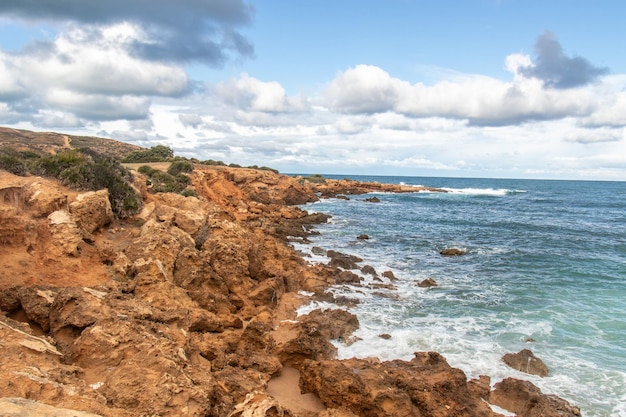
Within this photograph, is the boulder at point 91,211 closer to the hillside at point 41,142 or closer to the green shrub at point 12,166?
the green shrub at point 12,166

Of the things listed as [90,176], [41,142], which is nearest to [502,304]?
[90,176]

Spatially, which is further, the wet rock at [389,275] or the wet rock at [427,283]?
the wet rock at [389,275]

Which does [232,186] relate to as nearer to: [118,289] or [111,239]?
[111,239]

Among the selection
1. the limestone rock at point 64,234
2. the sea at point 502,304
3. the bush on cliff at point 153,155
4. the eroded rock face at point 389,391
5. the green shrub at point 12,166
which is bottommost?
the sea at point 502,304

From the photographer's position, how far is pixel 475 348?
1152 cm

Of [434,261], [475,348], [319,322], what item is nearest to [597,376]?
[475,348]

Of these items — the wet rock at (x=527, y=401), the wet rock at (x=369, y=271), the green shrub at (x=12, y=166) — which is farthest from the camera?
the wet rock at (x=369, y=271)

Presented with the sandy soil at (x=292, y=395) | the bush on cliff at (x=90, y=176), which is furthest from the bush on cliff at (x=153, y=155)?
the sandy soil at (x=292, y=395)

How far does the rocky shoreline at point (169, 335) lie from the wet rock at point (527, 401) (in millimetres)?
28

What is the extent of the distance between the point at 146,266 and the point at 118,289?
1.21 m

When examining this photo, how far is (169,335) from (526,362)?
344 inches

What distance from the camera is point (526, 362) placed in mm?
10500

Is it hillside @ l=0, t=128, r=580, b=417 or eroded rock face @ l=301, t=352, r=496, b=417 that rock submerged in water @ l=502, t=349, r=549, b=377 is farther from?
eroded rock face @ l=301, t=352, r=496, b=417

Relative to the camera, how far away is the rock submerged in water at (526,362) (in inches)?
404
